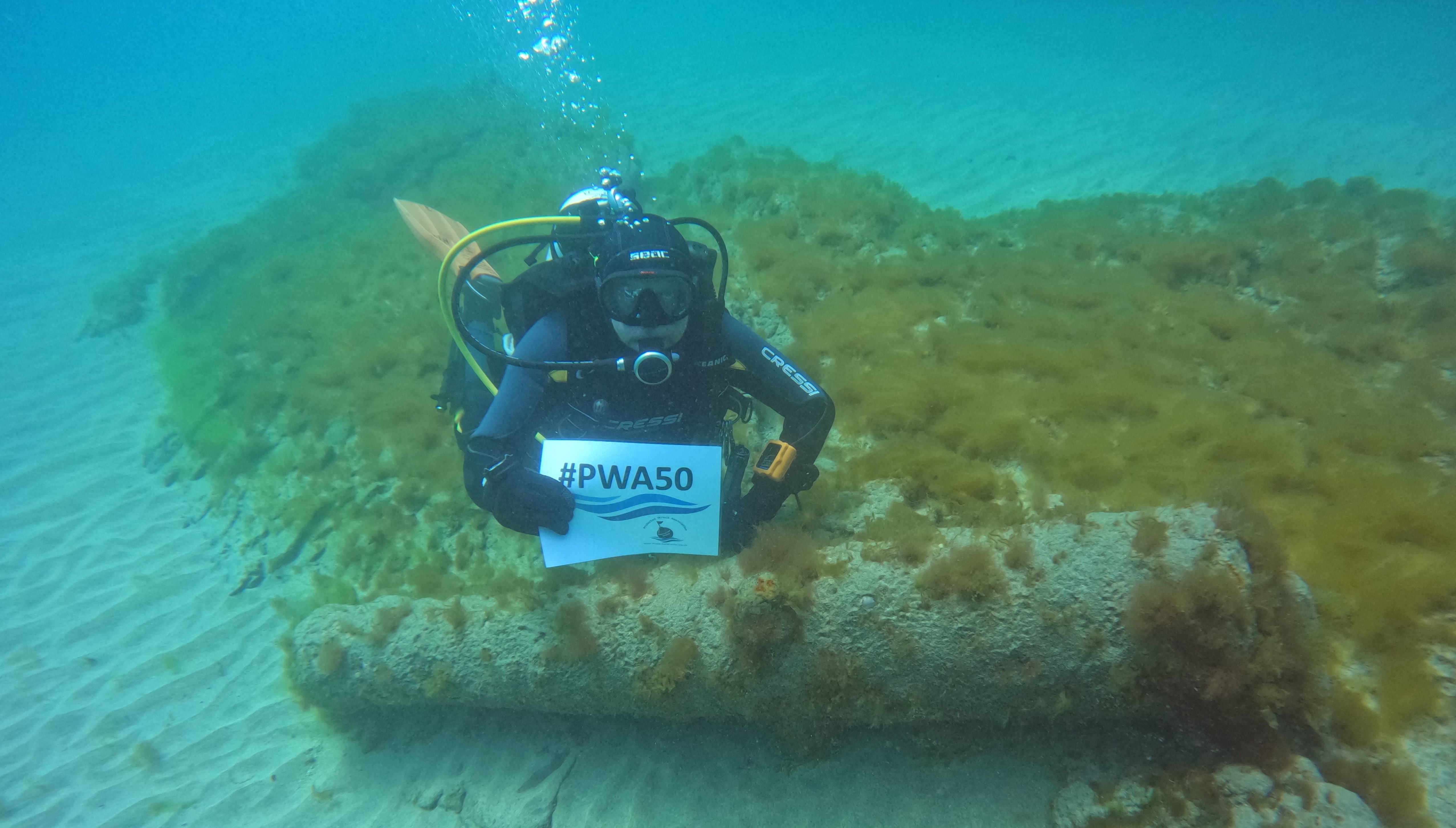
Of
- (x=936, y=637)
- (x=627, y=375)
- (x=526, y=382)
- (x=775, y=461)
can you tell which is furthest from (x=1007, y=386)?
(x=526, y=382)

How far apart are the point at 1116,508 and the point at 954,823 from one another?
190 centimetres

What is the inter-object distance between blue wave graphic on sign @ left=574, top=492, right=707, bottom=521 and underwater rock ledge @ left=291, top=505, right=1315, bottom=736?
0.37 meters

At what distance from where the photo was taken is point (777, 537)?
9.92 feet

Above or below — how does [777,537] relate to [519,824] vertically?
above

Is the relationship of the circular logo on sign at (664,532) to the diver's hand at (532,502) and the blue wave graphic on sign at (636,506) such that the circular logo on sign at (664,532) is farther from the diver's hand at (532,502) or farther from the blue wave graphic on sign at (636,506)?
the diver's hand at (532,502)

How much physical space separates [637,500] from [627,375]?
31.3 inches

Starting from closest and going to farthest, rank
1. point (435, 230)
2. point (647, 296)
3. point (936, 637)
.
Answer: point (936, 637) → point (647, 296) → point (435, 230)

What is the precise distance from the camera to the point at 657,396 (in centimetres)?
354

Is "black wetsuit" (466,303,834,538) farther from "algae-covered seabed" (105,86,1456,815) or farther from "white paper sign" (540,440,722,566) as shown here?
"algae-covered seabed" (105,86,1456,815)

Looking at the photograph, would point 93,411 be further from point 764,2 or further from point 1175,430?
point 764,2

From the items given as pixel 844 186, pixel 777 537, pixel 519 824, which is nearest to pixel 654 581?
pixel 777 537

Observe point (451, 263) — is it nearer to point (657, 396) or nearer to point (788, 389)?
point (657, 396)

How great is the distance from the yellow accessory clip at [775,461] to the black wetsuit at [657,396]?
0.09 meters

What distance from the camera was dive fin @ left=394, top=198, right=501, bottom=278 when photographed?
6812 mm
